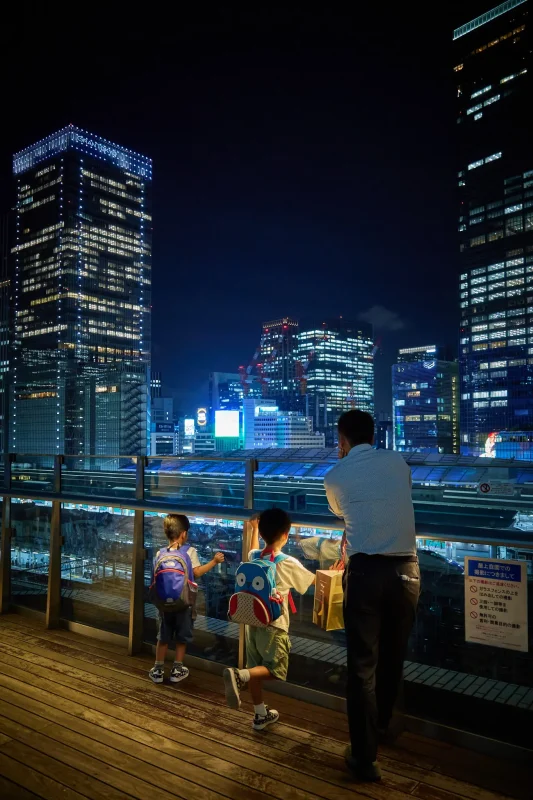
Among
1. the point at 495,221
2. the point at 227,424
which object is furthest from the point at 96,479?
the point at 495,221

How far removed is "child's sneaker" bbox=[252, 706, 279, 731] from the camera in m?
3.25

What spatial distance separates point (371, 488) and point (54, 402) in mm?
118624

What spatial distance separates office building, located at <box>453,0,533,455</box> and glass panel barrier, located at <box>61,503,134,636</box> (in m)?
110

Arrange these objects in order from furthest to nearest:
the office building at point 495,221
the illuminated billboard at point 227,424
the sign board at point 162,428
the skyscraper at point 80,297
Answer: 1. the sign board at point 162,428
2. the illuminated billboard at point 227,424
3. the office building at point 495,221
4. the skyscraper at point 80,297

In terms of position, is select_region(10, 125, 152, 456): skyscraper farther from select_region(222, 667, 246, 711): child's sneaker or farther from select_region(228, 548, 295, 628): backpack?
select_region(222, 667, 246, 711): child's sneaker

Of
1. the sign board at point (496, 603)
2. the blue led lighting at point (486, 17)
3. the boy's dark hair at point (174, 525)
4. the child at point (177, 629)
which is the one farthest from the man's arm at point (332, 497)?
the blue led lighting at point (486, 17)

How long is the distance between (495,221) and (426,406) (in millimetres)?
58232

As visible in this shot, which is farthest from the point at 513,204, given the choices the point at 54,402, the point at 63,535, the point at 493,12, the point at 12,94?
the point at 63,535

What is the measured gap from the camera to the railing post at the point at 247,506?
4043mm

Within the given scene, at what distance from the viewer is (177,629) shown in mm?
4082

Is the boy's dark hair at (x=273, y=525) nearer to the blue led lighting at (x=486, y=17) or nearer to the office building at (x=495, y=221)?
the office building at (x=495, y=221)

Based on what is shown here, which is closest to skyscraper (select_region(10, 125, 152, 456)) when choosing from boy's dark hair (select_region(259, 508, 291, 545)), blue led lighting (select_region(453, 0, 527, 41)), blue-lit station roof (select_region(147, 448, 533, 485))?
blue led lighting (select_region(453, 0, 527, 41))

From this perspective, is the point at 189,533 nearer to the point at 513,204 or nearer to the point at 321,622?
the point at 321,622

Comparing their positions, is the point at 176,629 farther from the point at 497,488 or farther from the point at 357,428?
the point at 497,488
